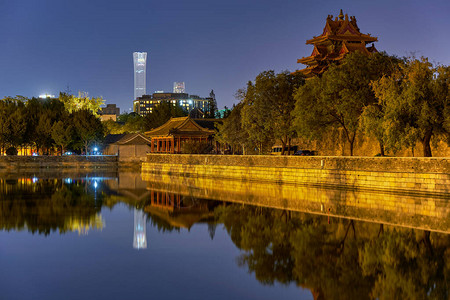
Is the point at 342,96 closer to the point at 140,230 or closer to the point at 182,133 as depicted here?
the point at 140,230

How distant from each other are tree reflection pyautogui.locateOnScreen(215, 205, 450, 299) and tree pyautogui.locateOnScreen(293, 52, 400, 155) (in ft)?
62.1

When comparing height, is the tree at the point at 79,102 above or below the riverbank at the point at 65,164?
above

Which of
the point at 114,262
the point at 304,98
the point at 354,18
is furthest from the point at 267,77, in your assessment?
the point at 114,262

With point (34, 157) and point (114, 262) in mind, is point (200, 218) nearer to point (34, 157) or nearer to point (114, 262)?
point (114, 262)

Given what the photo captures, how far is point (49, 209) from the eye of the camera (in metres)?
31.4

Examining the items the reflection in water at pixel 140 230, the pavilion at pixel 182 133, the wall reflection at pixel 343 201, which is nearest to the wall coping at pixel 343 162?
the wall reflection at pixel 343 201

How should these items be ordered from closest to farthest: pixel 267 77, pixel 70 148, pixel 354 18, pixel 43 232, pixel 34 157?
pixel 43 232
pixel 267 77
pixel 354 18
pixel 34 157
pixel 70 148

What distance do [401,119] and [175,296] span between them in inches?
1052

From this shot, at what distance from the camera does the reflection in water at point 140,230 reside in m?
22.2

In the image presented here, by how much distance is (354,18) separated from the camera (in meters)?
66.2

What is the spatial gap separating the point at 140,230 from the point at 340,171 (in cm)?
1827

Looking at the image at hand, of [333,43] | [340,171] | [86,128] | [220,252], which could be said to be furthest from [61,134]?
[220,252]

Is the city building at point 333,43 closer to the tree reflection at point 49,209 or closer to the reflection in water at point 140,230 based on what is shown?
the tree reflection at point 49,209

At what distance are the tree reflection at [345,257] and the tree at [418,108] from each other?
13164 millimetres
